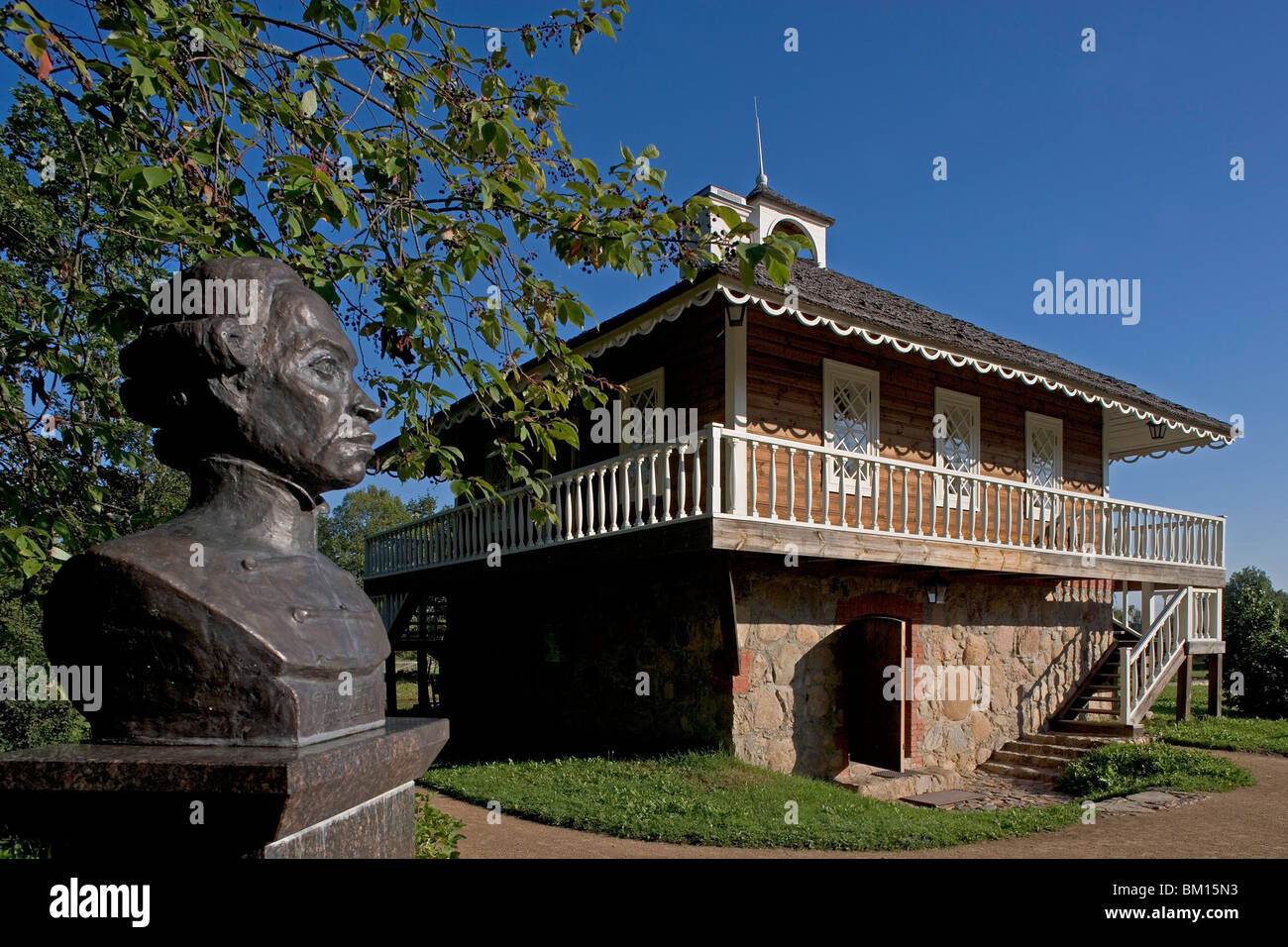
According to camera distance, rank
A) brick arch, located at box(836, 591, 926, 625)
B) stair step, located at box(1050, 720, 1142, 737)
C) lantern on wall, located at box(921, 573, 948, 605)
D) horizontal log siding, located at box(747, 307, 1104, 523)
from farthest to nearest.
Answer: stair step, located at box(1050, 720, 1142, 737)
lantern on wall, located at box(921, 573, 948, 605)
brick arch, located at box(836, 591, 926, 625)
horizontal log siding, located at box(747, 307, 1104, 523)

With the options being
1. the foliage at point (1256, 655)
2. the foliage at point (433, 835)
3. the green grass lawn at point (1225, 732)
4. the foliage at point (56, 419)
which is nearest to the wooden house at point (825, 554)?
the green grass lawn at point (1225, 732)

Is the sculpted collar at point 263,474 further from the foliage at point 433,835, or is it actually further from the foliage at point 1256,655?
the foliage at point 1256,655

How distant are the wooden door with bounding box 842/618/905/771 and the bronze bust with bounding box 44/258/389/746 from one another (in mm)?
9279

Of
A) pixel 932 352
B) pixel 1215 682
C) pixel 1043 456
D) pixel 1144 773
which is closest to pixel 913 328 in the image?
pixel 932 352

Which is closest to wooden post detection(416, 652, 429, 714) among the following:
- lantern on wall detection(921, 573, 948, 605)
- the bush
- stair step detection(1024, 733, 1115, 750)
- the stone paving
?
the bush

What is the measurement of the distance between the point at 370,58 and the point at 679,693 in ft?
28.3

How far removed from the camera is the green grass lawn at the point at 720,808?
7789 mm

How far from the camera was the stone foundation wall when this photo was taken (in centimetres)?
1087

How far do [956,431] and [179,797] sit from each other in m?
13.5

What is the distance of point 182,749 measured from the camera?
7.62 feet

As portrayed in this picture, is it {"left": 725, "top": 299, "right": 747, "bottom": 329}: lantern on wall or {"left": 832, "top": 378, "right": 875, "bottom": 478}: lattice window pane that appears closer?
{"left": 725, "top": 299, "right": 747, "bottom": 329}: lantern on wall

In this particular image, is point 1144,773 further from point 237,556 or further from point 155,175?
point 155,175

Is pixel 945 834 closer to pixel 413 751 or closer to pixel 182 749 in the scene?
pixel 413 751

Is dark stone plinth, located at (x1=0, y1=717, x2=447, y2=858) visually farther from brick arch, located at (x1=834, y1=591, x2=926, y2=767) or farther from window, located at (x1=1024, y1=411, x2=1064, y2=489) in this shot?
window, located at (x1=1024, y1=411, x2=1064, y2=489)
